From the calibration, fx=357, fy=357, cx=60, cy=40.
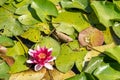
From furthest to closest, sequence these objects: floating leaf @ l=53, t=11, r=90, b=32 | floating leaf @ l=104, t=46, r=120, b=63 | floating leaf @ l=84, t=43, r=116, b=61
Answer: floating leaf @ l=53, t=11, r=90, b=32, floating leaf @ l=84, t=43, r=116, b=61, floating leaf @ l=104, t=46, r=120, b=63

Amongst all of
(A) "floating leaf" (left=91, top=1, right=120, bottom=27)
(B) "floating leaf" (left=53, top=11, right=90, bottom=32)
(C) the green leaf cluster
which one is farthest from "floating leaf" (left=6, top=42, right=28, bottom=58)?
(A) "floating leaf" (left=91, top=1, right=120, bottom=27)

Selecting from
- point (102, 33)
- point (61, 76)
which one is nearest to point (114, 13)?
point (102, 33)

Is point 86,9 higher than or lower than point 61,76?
higher

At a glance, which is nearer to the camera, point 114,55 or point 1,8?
point 114,55

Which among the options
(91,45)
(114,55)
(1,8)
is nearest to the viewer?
(114,55)

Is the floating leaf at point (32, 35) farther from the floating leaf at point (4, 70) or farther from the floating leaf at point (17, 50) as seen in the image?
the floating leaf at point (4, 70)

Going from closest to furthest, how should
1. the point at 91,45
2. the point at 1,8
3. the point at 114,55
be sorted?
the point at 114,55, the point at 91,45, the point at 1,8

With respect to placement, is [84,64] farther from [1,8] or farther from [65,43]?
[1,8]

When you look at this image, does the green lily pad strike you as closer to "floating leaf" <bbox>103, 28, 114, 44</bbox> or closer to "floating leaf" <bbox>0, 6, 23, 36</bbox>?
"floating leaf" <bbox>0, 6, 23, 36</bbox>
